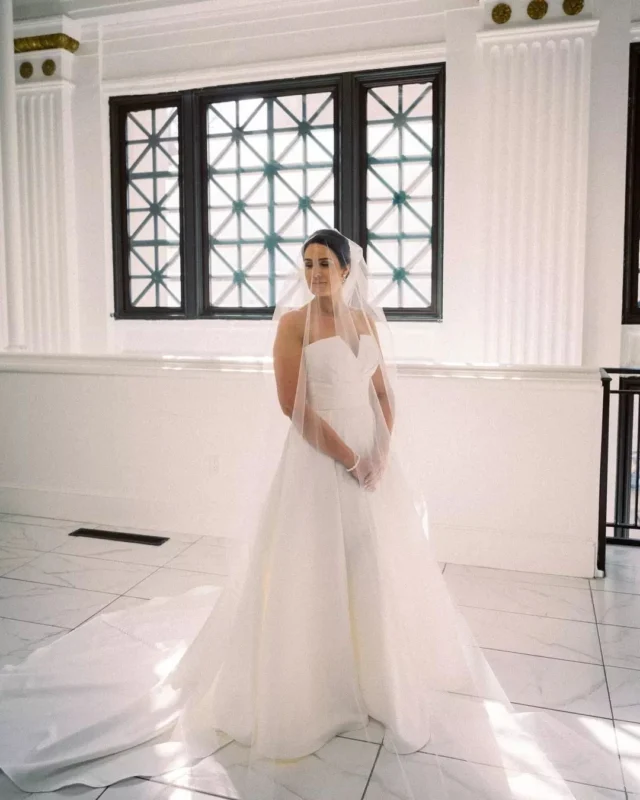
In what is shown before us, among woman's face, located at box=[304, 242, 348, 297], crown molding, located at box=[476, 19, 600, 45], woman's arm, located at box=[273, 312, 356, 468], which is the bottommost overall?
woman's arm, located at box=[273, 312, 356, 468]

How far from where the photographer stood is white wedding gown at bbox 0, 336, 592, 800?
7.18 feet

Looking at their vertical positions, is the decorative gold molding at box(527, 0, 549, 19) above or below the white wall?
above

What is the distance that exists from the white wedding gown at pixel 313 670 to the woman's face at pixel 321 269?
0.17 metres

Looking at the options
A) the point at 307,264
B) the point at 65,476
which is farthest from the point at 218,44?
the point at 307,264

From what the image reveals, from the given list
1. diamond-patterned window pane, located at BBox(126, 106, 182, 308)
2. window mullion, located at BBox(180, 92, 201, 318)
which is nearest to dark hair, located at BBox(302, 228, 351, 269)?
window mullion, located at BBox(180, 92, 201, 318)

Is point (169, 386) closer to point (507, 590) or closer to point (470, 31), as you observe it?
point (507, 590)

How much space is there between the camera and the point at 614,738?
7.63 feet

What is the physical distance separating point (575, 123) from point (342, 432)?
4.12 m

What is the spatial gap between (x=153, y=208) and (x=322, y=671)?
5674mm

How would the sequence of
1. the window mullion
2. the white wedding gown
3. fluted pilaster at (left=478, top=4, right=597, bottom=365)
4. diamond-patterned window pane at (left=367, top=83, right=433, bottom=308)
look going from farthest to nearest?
the window mullion → diamond-patterned window pane at (left=367, top=83, right=433, bottom=308) → fluted pilaster at (left=478, top=4, right=597, bottom=365) → the white wedding gown

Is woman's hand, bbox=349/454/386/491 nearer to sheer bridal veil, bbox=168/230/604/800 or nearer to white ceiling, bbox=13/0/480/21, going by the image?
sheer bridal veil, bbox=168/230/604/800

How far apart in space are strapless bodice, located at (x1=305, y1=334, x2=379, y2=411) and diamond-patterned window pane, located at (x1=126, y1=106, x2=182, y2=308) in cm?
493

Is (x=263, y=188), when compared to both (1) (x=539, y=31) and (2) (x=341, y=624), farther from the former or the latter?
(2) (x=341, y=624)

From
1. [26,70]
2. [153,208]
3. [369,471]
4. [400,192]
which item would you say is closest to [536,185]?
[400,192]
